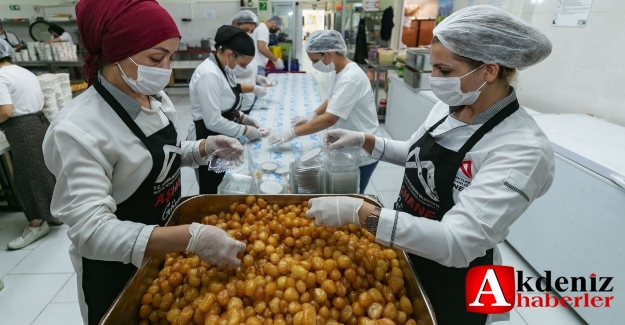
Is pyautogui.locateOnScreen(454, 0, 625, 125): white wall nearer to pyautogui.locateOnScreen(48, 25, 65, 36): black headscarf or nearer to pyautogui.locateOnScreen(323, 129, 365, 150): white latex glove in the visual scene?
pyautogui.locateOnScreen(323, 129, 365, 150): white latex glove

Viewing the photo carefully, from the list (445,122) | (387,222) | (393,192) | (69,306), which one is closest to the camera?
(387,222)

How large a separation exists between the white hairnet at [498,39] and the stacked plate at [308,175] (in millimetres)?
942

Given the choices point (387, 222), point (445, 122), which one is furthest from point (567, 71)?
point (387, 222)

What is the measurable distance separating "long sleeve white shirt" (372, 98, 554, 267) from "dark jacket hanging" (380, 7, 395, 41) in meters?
6.48

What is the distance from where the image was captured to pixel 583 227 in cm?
209

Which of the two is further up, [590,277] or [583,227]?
[583,227]

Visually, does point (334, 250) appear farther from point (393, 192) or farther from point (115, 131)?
point (393, 192)

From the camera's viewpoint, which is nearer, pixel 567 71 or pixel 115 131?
pixel 115 131

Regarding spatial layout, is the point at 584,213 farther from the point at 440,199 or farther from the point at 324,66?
the point at 324,66

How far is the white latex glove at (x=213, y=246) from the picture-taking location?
115 centimetres

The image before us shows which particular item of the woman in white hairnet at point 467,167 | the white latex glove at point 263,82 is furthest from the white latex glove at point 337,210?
the white latex glove at point 263,82

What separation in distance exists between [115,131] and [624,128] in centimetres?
318

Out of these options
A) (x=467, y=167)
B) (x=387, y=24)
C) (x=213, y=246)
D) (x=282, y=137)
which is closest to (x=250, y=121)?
(x=282, y=137)

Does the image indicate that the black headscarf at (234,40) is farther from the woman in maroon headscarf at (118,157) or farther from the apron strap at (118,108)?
the apron strap at (118,108)
